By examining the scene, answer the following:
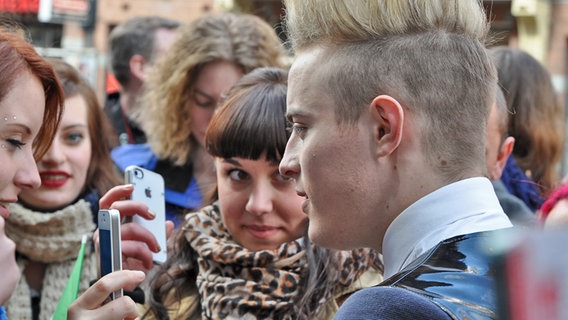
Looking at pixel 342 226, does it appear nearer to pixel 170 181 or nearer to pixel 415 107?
pixel 415 107

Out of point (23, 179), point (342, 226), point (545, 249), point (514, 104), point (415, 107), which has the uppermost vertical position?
point (545, 249)

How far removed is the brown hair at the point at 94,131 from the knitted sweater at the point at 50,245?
201 mm

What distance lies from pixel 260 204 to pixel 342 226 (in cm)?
84

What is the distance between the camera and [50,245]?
2.87 m

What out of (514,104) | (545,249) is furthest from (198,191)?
(545,249)

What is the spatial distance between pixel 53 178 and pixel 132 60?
2.04 m

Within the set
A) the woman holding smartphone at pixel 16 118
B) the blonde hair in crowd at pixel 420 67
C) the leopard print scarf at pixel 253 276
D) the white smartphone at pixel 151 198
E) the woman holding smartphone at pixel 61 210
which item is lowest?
the woman holding smartphone at pixel 61 210

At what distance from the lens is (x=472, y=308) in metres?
1.15

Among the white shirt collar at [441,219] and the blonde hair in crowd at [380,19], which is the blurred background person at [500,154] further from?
the white shirt collar at [441,219]

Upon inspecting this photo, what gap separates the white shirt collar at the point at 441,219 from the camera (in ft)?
4.44

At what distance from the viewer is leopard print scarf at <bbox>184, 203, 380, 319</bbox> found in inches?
87.1

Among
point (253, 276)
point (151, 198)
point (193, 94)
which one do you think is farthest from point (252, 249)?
point (193, 94)

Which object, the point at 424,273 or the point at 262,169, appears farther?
the point at 262,169

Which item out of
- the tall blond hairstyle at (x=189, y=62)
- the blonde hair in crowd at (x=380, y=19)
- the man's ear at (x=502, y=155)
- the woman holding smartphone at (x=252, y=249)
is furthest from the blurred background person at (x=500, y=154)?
the blonde hair in crowd at (x=380, y=19)
